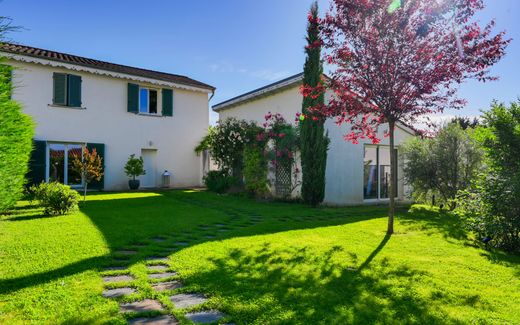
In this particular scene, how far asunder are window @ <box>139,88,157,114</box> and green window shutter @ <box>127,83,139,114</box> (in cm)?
50

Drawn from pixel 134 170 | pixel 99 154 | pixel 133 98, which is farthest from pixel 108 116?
pixel 134 170

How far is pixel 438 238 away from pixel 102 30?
12.7 meters

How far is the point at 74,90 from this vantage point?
1591 centimetres

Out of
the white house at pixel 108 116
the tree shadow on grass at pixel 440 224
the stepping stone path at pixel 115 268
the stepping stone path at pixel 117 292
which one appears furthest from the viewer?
the white house at pixel 108 116

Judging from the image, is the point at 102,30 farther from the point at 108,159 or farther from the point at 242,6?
the point at 108,159

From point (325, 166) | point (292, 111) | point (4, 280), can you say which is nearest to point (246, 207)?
point (325, 166)

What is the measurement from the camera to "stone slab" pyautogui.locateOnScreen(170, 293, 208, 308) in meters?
3.50

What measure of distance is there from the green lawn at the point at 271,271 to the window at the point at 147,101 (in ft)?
35.9

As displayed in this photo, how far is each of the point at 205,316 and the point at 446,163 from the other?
11416mm

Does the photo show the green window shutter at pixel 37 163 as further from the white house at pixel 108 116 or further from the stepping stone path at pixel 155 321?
the stepping stone path at pixel 155 321

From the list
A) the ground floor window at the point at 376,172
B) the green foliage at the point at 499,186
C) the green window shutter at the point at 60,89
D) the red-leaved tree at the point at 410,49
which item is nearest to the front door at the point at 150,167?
→ the green window shutter at the point at 60,89

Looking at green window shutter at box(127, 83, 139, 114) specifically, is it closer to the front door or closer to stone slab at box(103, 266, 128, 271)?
the front door

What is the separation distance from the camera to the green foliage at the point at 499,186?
246 inches

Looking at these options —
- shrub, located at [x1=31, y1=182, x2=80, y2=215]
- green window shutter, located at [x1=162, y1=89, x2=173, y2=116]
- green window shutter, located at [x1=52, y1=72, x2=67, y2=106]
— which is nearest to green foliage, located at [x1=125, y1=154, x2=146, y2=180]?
green window shutter, located at [x1=162, y1=89, x2=173, y2=116]
